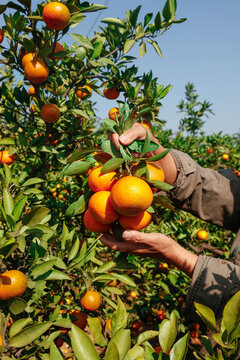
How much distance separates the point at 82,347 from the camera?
0.59 meters

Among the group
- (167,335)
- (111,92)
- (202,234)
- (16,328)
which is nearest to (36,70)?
(111,92)

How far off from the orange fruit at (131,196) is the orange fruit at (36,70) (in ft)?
2.49

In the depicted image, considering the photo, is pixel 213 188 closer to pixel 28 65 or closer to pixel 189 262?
pixel 189 262

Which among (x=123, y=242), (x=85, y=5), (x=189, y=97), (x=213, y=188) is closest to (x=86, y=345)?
(x=123, y=242)

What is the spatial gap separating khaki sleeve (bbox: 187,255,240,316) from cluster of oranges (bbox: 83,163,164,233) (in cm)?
43

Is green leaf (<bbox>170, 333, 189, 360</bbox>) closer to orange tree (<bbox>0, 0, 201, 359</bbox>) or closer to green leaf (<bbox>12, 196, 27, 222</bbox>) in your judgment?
orange tree (<bbox>0, 0, 201, 359</bbox>)

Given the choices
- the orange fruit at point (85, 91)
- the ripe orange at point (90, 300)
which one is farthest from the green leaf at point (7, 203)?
the orange fruit at point (85, 91)

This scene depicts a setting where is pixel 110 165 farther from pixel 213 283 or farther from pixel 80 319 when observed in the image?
pixel 80 319

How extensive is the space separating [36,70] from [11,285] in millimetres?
949

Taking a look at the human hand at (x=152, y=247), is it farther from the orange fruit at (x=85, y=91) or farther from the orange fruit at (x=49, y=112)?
the orange fruit at (x=85, y=91)

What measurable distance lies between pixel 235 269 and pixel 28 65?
1.33 metres

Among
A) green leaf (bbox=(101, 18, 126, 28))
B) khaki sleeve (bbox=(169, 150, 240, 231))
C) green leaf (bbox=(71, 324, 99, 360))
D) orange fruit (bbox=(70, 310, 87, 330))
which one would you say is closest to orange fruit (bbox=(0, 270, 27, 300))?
green leaf (bbox=(71, 324, 99, 360))

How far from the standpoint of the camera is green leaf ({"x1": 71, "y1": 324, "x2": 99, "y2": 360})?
0.58 meters

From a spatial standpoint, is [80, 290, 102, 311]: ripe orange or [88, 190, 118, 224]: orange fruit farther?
[80, 290, 102, 311]: ripe orange
